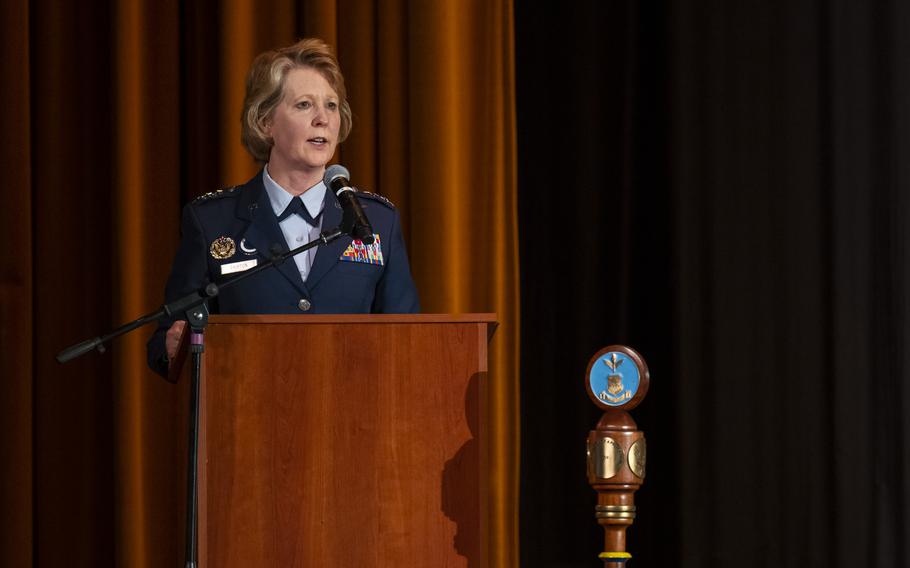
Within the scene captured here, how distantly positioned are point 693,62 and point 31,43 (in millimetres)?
2006

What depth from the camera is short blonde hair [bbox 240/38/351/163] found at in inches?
110

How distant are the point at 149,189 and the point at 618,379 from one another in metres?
1.95

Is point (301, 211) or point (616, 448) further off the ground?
point (301, 211)

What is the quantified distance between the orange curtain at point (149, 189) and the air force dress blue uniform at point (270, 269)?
37.8 inches

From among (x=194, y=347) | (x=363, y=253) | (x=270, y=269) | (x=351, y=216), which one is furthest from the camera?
(x=363, y=253)

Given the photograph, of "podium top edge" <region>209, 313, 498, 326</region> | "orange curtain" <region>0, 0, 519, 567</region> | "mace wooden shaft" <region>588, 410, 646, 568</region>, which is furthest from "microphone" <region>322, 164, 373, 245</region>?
"orange curtain" <region>0, 0, 519, 567</region>

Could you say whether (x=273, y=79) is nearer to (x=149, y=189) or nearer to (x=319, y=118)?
(x=319, y=118)

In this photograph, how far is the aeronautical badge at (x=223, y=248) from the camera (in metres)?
2.64

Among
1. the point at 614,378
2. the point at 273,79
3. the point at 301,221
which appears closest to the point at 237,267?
the point at 301,221

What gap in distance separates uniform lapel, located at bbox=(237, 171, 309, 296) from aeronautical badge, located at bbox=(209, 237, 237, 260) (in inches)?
1.1

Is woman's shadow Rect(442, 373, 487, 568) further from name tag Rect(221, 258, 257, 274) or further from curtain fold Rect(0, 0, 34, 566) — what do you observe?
curtain fold Rect(0, 0, 34, 566)

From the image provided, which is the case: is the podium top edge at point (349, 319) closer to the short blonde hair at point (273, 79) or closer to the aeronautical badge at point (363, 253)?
the aeronautical badge at point (363, 253)

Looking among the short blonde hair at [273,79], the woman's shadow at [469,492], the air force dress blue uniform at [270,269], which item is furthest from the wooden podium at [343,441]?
the short blonde hair at [273,79]

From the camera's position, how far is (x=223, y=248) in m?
2.65
